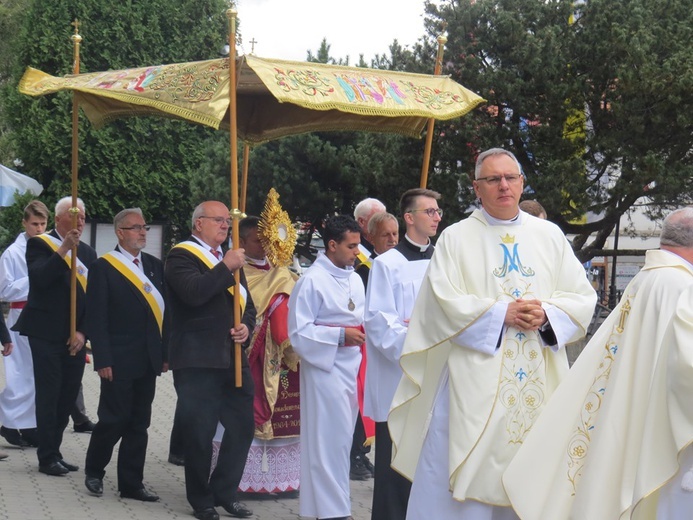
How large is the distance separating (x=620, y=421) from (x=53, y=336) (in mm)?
4940

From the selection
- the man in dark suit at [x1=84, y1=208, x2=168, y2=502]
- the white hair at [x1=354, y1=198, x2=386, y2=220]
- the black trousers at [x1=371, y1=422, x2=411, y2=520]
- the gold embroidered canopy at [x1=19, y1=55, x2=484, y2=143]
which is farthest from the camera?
the white hair at [x1=354, y1=198, x2=386, y2=220]

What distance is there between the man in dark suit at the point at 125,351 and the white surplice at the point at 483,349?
2.61 m

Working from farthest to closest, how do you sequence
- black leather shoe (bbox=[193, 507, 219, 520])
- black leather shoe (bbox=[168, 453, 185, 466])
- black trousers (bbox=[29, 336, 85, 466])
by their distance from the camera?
black leather shoe (bbox=[168, 453, 185, 466])
black trousers (bbox=[29, 336, 85, 466])
black leather shoe (bbox=[193, 507, 219, 520])

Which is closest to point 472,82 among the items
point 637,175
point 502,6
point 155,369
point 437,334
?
point 502,6

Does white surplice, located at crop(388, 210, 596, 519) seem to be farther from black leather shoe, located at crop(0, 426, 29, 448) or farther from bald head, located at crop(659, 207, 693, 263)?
black leather shoe, located at crop(0, 426, 29, 448)

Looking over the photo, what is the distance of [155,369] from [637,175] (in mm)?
12837

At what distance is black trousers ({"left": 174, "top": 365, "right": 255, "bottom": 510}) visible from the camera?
7188 mm

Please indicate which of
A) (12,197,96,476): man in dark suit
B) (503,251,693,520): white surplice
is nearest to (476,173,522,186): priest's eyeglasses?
(503,251,693,520): white surplice

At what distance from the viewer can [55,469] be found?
27.7 ft

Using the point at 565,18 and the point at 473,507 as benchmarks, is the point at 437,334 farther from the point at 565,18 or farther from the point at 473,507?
the point at 565,18

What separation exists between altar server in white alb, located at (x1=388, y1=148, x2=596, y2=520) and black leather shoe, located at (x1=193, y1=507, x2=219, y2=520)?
1.96 m

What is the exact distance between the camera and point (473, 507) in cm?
512

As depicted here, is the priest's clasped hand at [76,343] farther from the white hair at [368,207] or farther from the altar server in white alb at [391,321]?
the altar server in white alb at [391,321]

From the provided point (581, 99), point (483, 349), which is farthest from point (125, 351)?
point (581, 99)
